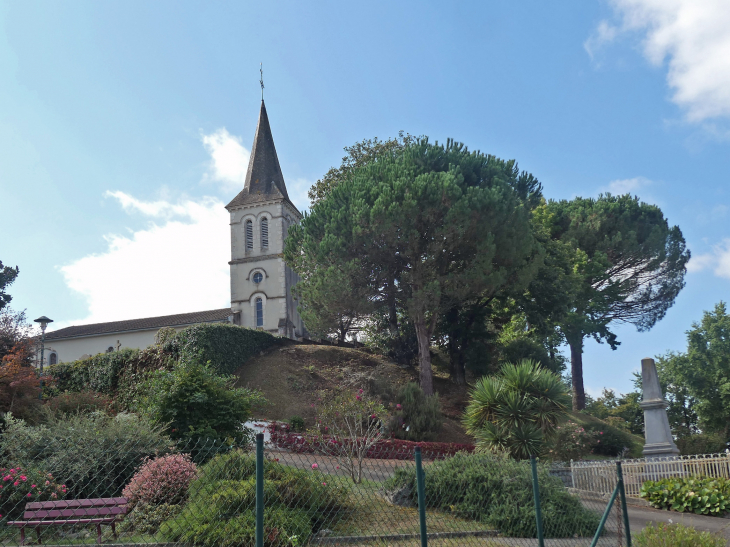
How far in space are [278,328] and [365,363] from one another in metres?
17.8

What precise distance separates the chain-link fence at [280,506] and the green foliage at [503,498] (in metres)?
0.02

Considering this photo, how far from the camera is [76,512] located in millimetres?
7891

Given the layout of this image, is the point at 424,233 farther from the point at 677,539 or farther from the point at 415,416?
the point at 677,539

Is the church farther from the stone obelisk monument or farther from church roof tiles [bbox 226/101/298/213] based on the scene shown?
the stone obelisk monument

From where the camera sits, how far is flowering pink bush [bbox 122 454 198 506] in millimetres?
8805

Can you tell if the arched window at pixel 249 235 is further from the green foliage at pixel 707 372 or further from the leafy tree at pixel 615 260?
the green foliage at pixel 707 372

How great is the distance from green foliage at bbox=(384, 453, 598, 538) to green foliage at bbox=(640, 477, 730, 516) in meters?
4.93

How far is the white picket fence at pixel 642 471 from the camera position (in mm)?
14719

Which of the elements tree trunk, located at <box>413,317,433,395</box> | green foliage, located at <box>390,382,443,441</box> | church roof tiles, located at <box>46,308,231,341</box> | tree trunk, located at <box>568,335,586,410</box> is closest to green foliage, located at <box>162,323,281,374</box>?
green foliage, located at <box>390,382,443,441</box>

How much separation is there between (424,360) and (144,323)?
2854cm

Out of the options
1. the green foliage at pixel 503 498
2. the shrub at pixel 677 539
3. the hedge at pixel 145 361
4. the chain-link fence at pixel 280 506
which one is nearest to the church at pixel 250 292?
the hedge at pixel 145 361

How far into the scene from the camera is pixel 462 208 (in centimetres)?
2406

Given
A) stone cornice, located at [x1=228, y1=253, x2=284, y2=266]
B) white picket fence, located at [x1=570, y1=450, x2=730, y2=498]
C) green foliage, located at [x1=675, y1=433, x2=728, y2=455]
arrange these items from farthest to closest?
stone cornice, located at [x1=228, y1=253, x2=284, y2=266] < green foliage, located at [x1=675, y1=433, x2=728, y2=455] < white picket fence, located at [x1=570, y1=450, x2=730, y2=498]

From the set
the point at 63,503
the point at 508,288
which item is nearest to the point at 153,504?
the point at 63,503
